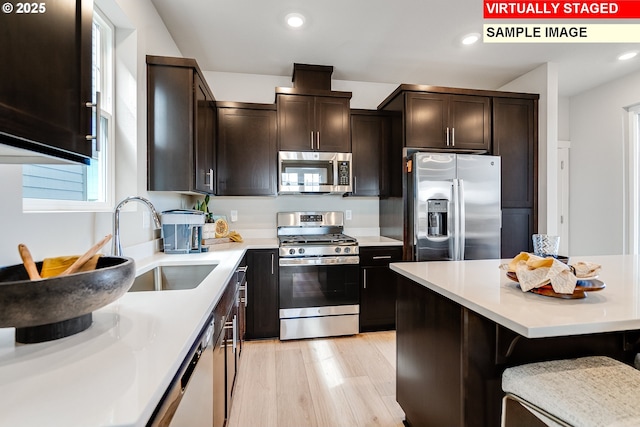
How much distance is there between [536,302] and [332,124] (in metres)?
2.40

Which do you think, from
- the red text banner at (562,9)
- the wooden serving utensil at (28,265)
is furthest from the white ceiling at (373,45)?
the wooden serving utensil at (28,265)

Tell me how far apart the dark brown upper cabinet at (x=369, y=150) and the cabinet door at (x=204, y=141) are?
1458 millimetres

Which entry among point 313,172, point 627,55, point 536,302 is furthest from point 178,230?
point 627,55

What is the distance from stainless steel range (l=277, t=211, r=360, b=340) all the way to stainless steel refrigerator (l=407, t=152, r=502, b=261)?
69 centimetres

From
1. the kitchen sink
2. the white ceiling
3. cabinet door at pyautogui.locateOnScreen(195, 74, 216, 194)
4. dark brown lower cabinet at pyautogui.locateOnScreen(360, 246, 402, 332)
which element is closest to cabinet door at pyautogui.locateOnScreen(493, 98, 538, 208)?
→ the white ceiling

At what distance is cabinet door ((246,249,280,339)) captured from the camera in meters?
2.70

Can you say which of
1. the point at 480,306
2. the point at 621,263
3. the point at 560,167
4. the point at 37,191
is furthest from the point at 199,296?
the point at 560,167

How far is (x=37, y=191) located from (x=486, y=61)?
3.78m

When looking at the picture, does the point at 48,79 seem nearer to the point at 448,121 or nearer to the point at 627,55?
the point at 448,121

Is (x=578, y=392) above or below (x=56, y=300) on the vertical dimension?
below

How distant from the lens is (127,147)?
1.89 m

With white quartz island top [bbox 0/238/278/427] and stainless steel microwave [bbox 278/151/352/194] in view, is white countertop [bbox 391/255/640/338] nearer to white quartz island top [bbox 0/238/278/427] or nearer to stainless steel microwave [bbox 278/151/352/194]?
white quartz island top [bbox 0/238/278/427]

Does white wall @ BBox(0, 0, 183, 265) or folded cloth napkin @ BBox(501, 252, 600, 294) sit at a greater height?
white wall @ BBox(0, 0, 183, 265)

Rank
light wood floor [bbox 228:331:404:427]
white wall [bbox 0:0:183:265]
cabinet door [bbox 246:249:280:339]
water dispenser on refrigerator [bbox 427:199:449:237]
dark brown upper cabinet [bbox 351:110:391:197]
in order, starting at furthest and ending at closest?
dark brown upper cabinet [bbox 351:110:391:197] → water dispenser on refrigerator [bbox 427:199:449:237] → cabinet door [bbox 246:249:280:339] → light wood floor [bbox 228:331:404:427] → white wall [bbox 0:0:183:265]
